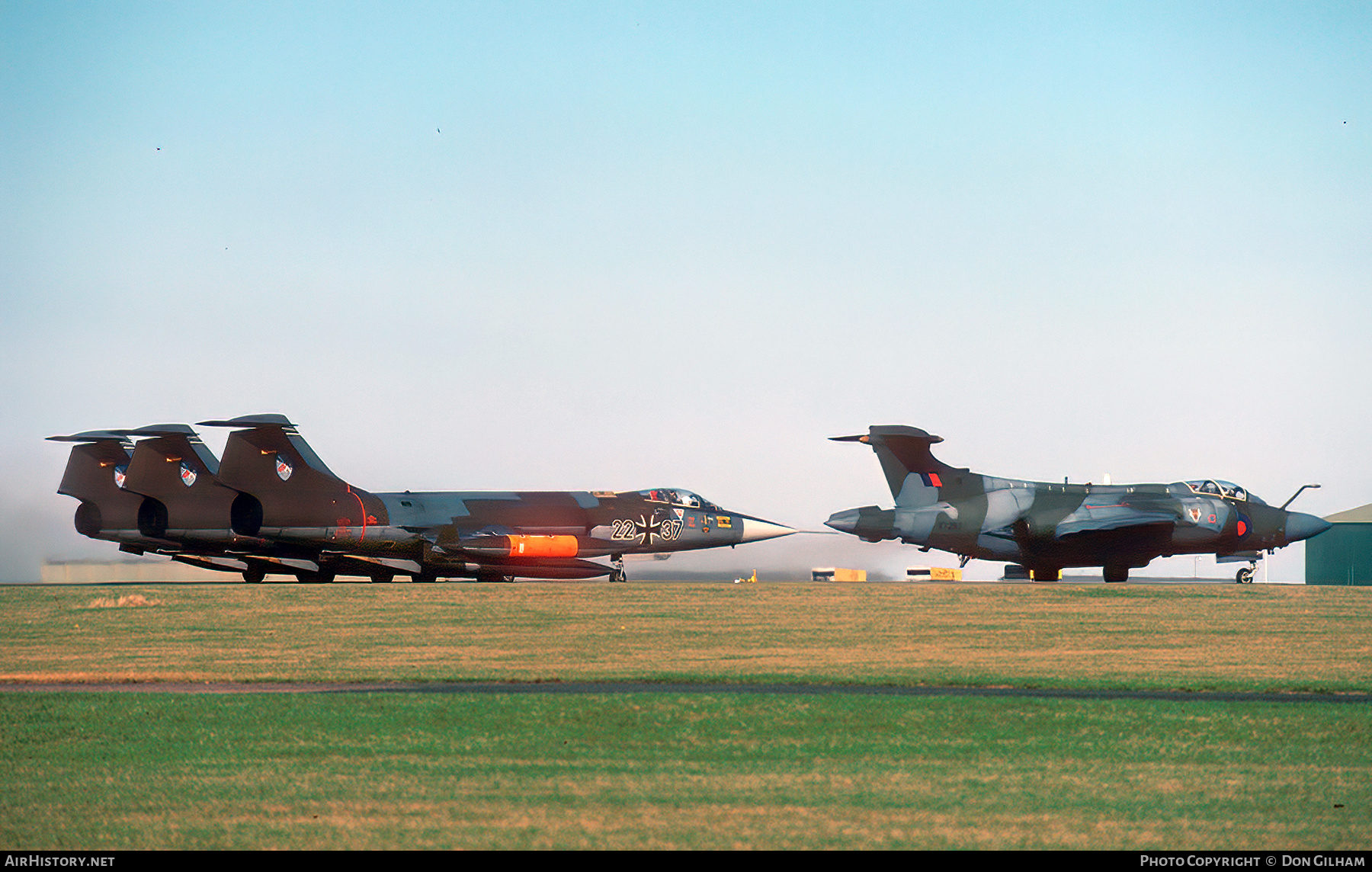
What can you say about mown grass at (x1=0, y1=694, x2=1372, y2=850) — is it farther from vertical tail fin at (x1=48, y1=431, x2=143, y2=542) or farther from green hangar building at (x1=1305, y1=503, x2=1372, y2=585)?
green hangar building at (x1=1305, y1=503, x2=1372, y2=585)

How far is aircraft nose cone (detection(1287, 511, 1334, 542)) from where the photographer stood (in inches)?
1655

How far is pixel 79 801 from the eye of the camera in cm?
984

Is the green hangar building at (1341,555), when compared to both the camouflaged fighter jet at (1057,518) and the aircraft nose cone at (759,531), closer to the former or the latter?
the camouflaged fighter jet at (1057,518)

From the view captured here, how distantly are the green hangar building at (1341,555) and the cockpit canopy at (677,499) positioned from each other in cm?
2412

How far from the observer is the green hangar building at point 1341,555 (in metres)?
51.0

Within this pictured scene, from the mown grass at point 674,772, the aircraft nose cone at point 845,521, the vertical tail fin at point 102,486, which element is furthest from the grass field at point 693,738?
→ the vertical tail fin at point 102,486

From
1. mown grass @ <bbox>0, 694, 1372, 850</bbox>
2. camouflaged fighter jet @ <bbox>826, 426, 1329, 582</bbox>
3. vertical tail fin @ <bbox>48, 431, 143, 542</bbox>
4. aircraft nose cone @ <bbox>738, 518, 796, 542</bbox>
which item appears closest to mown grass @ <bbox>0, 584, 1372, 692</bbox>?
mown grass @ <bbox>0, 694, 1372, 850</bbox>

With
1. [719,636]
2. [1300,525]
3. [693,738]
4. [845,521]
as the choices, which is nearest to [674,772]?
[693,738]

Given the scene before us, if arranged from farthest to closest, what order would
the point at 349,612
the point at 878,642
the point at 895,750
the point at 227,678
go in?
the point at 349,612, the point at 878,642, the point at 227,678, the point at 895,750

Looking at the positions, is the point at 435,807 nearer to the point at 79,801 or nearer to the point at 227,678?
the point at 79,801

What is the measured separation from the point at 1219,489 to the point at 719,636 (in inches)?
968

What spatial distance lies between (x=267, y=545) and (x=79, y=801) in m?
35.9

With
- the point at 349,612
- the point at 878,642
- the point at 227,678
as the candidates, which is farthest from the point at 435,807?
the point at 349,612

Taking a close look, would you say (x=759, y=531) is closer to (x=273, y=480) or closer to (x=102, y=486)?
(x=273, y=480)
